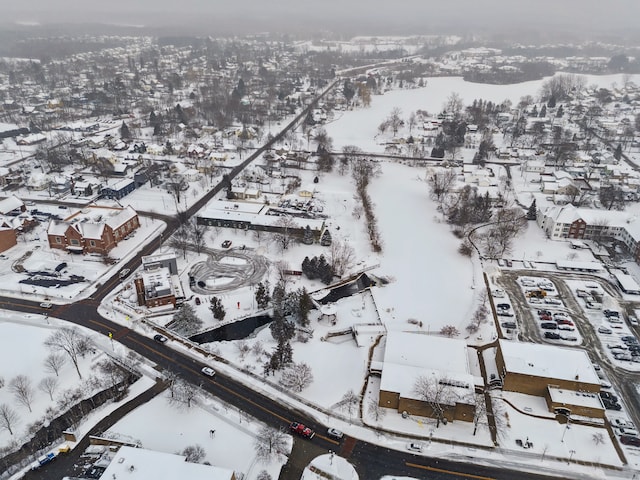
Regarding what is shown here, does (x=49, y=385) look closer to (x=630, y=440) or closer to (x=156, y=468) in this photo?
(x=156, y=468)

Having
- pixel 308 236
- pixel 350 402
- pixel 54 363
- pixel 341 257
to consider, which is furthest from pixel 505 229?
pixel 54 363

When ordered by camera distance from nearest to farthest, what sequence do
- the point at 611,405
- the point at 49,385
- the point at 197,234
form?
1. the point at 611,405
2. the point at 49,385
3. the point at 197,234

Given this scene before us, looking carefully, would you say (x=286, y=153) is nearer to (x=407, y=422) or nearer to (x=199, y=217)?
(x=199, y=217)

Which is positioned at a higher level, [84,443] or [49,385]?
[49,385]

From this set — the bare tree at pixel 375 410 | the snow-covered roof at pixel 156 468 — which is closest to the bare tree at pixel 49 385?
the snow-covered roof at pixel 156 468

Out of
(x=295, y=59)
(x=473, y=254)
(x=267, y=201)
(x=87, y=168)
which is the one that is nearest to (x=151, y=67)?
(x=295, y=59)

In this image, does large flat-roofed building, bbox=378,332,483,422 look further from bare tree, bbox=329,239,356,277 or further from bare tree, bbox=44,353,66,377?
bare tree, bbox=44,353,66,377
